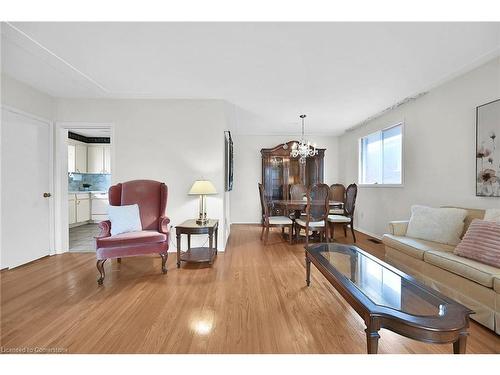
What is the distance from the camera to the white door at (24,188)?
2824 mm

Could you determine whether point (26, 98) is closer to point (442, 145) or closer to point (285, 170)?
point (285, 170)

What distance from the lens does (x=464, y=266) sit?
1811mm

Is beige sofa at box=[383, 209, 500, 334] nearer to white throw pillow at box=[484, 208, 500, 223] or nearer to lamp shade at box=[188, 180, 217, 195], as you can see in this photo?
white throw pillow at box=[484, 208, 500, 223]

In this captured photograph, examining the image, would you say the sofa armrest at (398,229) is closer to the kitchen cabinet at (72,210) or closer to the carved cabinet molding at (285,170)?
the carved cabinet molding at (285,170)

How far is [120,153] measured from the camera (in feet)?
11.7

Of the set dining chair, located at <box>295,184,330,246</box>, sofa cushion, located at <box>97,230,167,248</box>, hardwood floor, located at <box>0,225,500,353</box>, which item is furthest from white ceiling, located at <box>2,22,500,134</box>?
hardwood floor, located at <box>0,225,500,353</box>

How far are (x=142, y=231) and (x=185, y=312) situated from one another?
1.35m

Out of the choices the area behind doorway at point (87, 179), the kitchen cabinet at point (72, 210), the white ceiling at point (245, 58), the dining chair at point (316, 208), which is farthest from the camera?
the area behind doorway at point (87, 179)

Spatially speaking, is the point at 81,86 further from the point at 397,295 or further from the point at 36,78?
the point at 397,295

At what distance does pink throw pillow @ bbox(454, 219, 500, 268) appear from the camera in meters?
1.79

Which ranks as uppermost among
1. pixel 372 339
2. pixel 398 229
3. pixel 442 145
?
pixel 442 145

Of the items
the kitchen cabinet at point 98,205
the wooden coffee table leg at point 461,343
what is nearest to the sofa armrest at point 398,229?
the wooden coffee table leg at point 461,343

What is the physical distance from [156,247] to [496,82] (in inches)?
163

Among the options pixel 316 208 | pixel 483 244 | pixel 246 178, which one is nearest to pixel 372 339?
pixel 483 244
